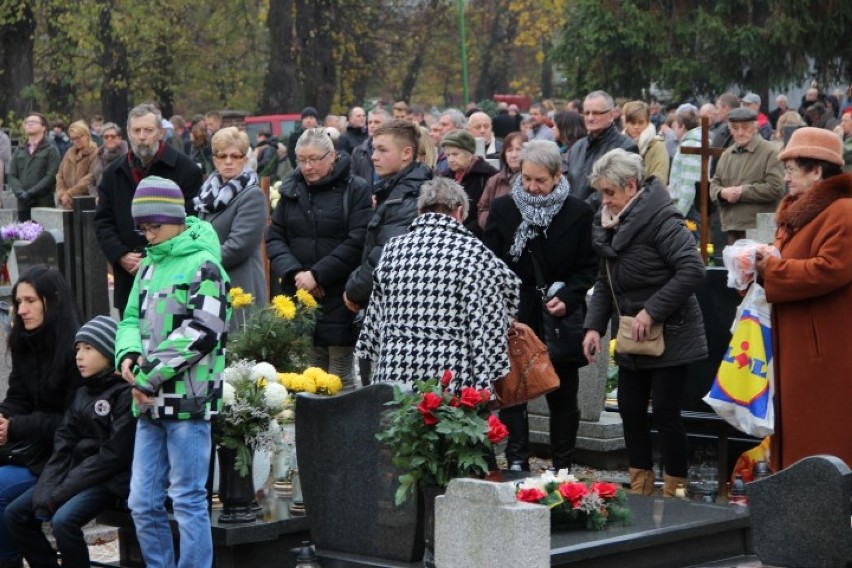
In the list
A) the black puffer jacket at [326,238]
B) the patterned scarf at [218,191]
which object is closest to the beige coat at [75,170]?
the patterned scarf at [218,191]

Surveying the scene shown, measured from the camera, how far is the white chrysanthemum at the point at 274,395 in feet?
24.6

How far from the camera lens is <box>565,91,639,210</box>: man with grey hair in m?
10.1

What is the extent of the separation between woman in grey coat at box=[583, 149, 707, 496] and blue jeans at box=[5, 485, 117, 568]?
2.62m

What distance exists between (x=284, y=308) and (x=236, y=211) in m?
1.13

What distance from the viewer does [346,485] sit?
272 inches

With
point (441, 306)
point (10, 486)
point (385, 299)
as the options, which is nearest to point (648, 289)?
point (441, 306)

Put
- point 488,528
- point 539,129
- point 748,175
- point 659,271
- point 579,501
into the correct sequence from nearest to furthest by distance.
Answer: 1. point 488,528
2. point 579,501
3. point 659,271
4. point 748,175
5. point 539,129

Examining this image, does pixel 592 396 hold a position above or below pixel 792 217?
below

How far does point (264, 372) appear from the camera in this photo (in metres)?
7.81

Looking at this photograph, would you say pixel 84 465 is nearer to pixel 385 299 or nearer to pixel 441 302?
pixel 385 299

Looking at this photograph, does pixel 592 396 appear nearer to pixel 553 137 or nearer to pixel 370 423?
pixel 370 423

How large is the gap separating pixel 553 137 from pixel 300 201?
9.55 m

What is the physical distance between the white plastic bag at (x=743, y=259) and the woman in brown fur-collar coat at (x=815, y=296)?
5 centimetres

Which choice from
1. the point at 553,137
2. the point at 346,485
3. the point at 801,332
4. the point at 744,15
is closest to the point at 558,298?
the point at 801,332
